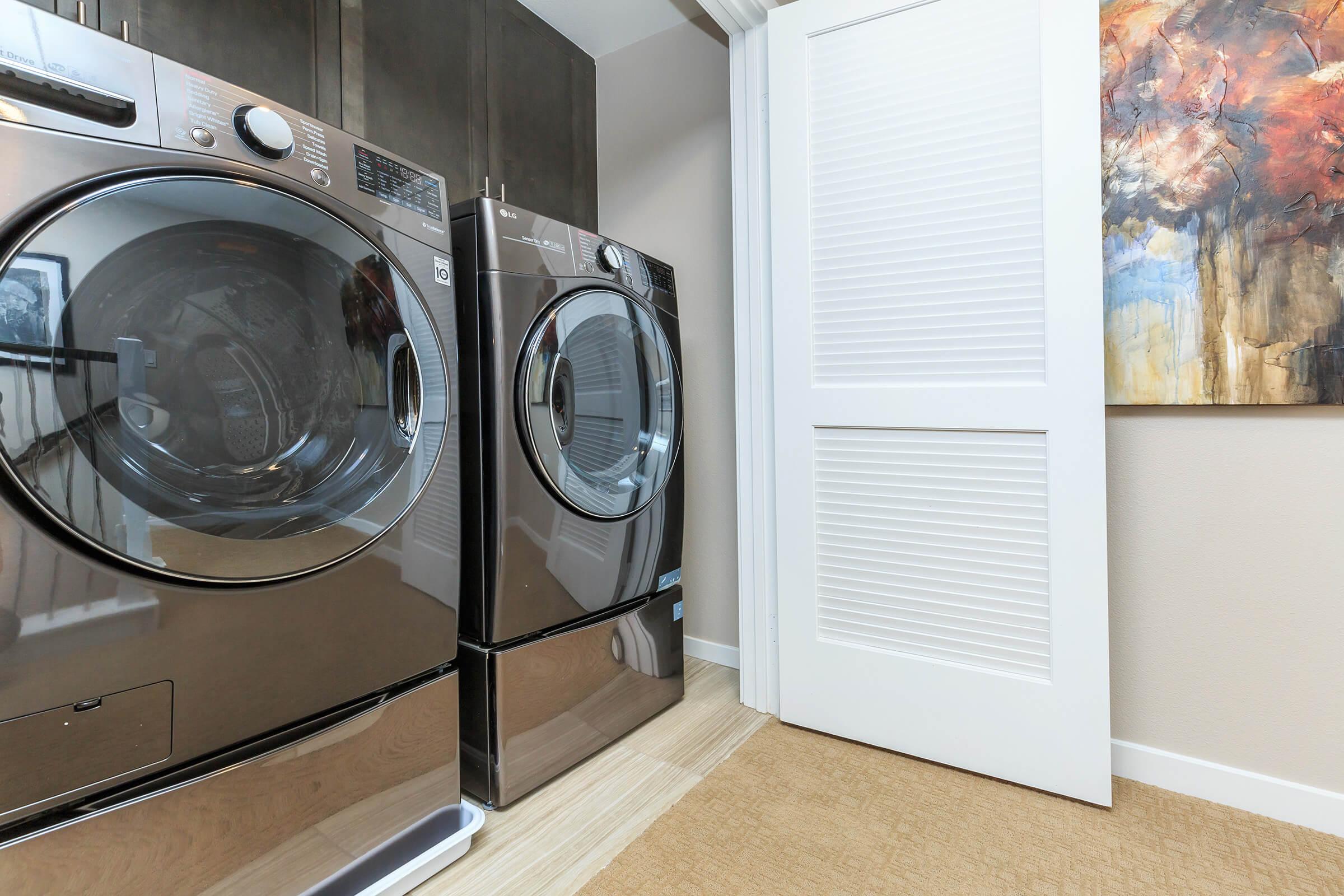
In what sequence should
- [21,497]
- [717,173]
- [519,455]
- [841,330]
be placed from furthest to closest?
[717,173] < [841,330] < [519,455] < [21,497]

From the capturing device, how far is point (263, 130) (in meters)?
0.91

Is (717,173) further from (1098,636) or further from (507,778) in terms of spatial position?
(507,778)

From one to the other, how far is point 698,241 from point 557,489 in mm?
1131

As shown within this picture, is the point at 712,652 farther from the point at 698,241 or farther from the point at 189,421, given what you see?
the point at 189,421

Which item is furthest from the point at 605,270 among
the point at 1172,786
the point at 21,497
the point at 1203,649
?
the point at 1172,786

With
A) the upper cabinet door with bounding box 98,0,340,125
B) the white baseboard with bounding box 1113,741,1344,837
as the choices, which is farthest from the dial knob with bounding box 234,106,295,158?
the white baseboard with bounding box 1113,741,1344,837

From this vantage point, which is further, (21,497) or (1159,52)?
(1159,52)

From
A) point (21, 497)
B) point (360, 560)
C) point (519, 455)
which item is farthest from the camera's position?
point (519, 455)

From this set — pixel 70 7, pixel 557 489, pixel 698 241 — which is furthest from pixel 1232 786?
pixel 70 7

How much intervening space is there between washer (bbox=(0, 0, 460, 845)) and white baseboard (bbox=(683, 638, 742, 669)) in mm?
1186

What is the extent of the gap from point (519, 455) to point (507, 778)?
26.4 inches

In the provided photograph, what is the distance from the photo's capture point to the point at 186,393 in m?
0.84

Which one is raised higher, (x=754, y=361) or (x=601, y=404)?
(x=754, y=361)

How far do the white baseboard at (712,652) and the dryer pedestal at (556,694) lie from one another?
42 cm
